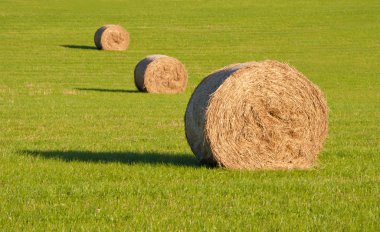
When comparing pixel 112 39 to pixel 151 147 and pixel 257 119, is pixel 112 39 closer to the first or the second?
pixel 151 147

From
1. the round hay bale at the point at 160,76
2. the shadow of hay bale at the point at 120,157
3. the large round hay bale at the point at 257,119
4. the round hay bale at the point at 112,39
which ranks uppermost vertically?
the large round hay bale at the point at 257,119

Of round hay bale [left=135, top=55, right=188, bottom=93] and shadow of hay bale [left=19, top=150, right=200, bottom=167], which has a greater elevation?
shadow of hay bale [left=19, top=150, right=200, bottom=167]

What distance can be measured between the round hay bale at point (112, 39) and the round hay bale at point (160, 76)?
50.2 feet

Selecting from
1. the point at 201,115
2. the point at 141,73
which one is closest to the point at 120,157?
the point at 201,115

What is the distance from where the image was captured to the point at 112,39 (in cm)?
4494

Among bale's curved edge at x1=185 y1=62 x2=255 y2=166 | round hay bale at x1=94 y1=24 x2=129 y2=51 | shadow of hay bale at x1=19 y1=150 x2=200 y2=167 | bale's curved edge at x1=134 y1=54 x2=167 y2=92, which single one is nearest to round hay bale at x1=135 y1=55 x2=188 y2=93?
bale's curved edge at x1=134 y1=54 x2=167 y2=92

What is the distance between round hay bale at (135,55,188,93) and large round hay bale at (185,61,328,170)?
16109 millimetres

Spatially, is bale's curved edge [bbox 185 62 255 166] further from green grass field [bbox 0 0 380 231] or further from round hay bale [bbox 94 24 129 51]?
round hay bale [bbox 94 24 129 51]

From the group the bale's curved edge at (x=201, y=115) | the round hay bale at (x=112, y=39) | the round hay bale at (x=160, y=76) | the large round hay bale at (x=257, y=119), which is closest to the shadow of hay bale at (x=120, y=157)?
the bale's curved edge at (x=201, y=115)

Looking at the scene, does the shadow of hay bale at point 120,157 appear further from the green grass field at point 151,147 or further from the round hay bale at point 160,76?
the round hay bale at point 160,76

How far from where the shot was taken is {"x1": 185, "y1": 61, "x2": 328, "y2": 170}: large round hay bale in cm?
1198

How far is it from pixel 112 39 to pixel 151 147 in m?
30.9

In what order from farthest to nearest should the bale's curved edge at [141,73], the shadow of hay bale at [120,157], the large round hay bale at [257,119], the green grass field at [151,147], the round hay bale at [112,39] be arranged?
the round hay bale at [112,39]
the bale's curved edge at [141,73]
the shadow of hay bale at [120,157]
the large round hay bale at [257,119]
the green grass field at [151,147]

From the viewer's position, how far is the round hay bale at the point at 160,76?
28.8 m
